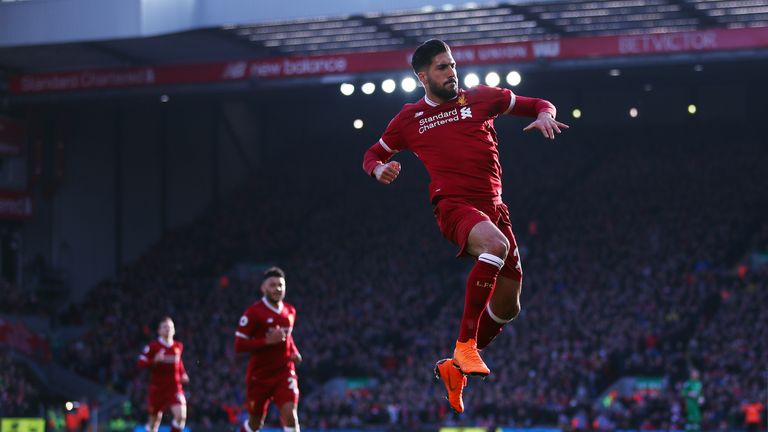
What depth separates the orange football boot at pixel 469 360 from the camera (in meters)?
8.70

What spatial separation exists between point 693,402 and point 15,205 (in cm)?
2186

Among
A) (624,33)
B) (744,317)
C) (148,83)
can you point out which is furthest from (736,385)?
(148,83)

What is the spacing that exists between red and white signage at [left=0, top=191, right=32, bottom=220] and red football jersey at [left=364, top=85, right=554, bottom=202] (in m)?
30.3

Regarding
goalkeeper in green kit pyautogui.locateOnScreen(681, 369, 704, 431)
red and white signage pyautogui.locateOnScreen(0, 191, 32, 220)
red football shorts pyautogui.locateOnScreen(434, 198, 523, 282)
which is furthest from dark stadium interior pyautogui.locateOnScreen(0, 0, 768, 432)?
red football shorts pyautogui.locateOnScreen(434, 198, 523, 282)

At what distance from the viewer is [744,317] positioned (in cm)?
2936

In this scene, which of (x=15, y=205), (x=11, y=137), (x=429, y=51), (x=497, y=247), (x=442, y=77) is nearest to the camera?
(x=497, y=247)

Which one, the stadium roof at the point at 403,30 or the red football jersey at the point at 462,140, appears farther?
the stadium roof at the point at 403,30

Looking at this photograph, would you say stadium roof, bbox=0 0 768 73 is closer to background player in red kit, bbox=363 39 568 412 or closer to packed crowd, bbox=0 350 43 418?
packed crowd, bbox=0 350 43 418

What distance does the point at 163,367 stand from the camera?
19.2 m

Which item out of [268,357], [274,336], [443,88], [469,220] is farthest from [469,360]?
[268,357]

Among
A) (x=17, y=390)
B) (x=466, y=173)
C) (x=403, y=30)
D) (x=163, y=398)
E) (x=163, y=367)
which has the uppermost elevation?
(x=466, y=173)

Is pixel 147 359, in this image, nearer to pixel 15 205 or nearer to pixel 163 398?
pixel 163 398

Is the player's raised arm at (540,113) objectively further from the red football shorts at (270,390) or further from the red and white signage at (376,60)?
the red and white signage at (376,60)

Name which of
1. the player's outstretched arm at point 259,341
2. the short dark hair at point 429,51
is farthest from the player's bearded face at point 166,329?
the short dark hair at point 429,51
